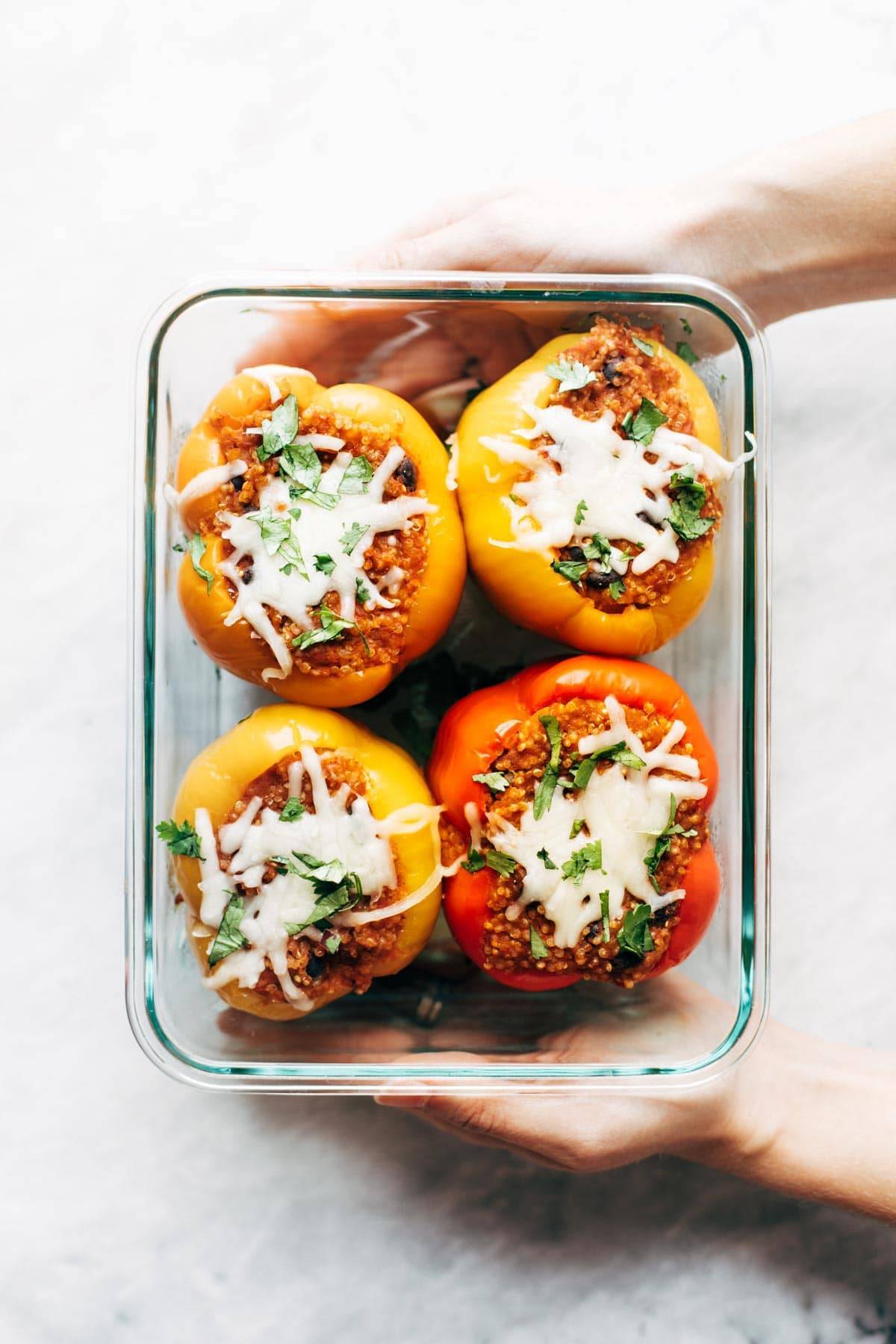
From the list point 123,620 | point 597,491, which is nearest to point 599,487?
point 597,491

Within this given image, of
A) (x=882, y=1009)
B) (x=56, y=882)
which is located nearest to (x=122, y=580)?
(x=56, y=882)

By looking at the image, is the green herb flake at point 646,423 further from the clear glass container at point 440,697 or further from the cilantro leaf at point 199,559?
the cilantro leaf at point 199,559

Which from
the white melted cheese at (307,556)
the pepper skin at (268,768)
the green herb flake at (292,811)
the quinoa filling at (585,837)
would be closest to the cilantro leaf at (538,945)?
the quinoa filling at (585,837)

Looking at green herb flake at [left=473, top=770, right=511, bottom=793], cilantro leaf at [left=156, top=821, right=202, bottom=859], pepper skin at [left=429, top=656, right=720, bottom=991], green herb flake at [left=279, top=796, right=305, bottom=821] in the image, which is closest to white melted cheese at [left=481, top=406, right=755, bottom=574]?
pepper skin at [left=429, top=656, right=720, bottom=991]

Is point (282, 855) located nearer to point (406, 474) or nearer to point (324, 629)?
point (324, 629)

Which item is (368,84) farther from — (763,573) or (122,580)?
(763,573)

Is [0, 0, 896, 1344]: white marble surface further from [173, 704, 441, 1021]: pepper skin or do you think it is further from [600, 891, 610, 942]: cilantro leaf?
[600, 891, 610, 942]: cilantro leaf
